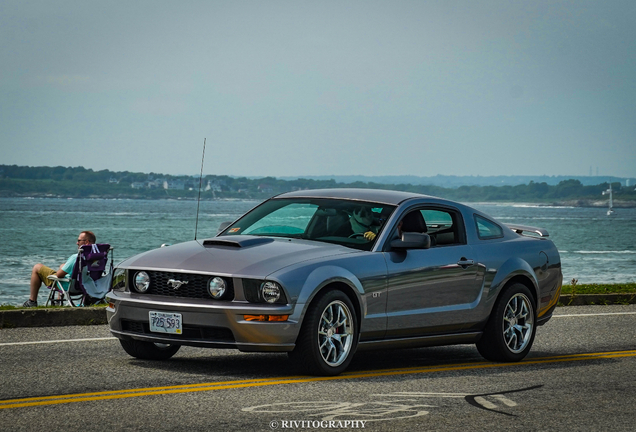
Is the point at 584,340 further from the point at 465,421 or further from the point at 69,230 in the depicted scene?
the point at 69,230

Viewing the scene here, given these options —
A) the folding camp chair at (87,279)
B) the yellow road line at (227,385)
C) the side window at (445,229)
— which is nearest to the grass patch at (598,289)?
the yellow road line at (227,385)

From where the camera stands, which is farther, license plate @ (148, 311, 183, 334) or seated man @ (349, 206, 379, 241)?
seated man @ (349, 206, 379, 241)

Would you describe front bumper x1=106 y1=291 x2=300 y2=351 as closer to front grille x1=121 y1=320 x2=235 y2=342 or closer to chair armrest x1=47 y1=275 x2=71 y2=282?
front grille x1=121 y1=320 x2=235 y2=342

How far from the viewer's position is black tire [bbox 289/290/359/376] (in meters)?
8.13

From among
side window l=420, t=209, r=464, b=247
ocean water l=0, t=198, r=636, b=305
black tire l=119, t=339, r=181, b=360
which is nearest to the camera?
black tire l=119, t=339, r=181, b=360

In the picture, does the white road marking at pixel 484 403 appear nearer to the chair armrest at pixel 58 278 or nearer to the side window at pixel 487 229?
the side window at pixel 487 229

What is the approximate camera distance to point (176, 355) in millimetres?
9570

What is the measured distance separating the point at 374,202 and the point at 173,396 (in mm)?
3005

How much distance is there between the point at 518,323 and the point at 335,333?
2616 millimetres

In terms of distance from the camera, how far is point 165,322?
8141 mm

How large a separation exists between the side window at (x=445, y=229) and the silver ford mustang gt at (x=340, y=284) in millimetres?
14

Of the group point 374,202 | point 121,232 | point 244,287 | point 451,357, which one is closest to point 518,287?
point 451,357

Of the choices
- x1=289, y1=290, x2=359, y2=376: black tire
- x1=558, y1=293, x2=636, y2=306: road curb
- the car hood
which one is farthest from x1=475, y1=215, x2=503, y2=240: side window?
x1=558, y1=293, x2=636, y2=306: road curb

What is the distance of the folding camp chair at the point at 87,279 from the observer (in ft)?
49.1
